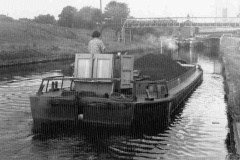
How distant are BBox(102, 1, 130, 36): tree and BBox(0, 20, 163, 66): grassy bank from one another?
23.5 feet

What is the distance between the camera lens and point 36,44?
61812mm

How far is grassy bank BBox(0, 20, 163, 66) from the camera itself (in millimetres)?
44838

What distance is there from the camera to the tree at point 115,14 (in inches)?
4016

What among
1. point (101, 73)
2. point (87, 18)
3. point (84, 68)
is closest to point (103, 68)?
point (101, 73)

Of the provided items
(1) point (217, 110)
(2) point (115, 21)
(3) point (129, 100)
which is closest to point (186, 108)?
(1) point (217, 110)

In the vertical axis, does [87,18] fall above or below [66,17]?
below

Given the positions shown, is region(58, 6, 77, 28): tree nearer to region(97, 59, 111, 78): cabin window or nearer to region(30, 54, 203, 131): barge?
region(30, 54, 203, 131): barge

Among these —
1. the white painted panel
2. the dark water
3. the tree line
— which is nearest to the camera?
the dark water

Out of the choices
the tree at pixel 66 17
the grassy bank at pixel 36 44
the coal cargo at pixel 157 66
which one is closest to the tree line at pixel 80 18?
the tree at pixel 66 17

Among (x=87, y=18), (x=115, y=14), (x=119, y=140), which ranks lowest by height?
(x=119, y=140)

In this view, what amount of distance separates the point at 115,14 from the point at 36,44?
5730 cm

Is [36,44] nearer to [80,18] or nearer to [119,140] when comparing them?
[80,18]

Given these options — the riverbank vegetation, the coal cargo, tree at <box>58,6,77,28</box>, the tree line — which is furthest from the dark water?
tree at <box>58,6,77,28</box>

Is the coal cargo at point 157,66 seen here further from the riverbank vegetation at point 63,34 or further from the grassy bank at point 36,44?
the riverbank vegetation at point 63,34
